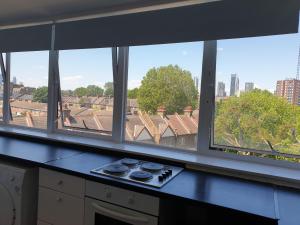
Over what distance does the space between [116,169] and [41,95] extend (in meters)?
1.80

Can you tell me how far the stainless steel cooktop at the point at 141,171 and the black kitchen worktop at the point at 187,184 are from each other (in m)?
0.05

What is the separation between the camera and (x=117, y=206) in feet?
5.34

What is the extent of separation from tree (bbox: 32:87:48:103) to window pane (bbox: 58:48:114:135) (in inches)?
9.8

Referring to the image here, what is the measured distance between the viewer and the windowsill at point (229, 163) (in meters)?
1.73

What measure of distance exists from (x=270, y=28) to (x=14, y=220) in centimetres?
243

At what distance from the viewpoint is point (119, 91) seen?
2586 mm

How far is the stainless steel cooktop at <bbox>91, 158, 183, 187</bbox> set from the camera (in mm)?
1673

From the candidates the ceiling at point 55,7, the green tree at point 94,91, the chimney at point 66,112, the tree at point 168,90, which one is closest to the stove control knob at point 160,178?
the tree at point 168,90

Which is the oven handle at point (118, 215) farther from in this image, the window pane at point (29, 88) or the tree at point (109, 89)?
the window pane at point (29, 88)

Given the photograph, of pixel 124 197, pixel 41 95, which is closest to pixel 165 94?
pixel 124 197

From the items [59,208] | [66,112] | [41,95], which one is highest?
[41,95]

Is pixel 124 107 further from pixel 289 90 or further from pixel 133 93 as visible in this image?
pixel 289 90

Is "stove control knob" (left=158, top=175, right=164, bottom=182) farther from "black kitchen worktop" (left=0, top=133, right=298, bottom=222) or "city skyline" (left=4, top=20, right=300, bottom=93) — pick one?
"city skyline" (left=4, top=20, right=300, bottom=93)

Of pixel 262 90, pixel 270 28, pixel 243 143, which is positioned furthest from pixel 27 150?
pixel 270 28
